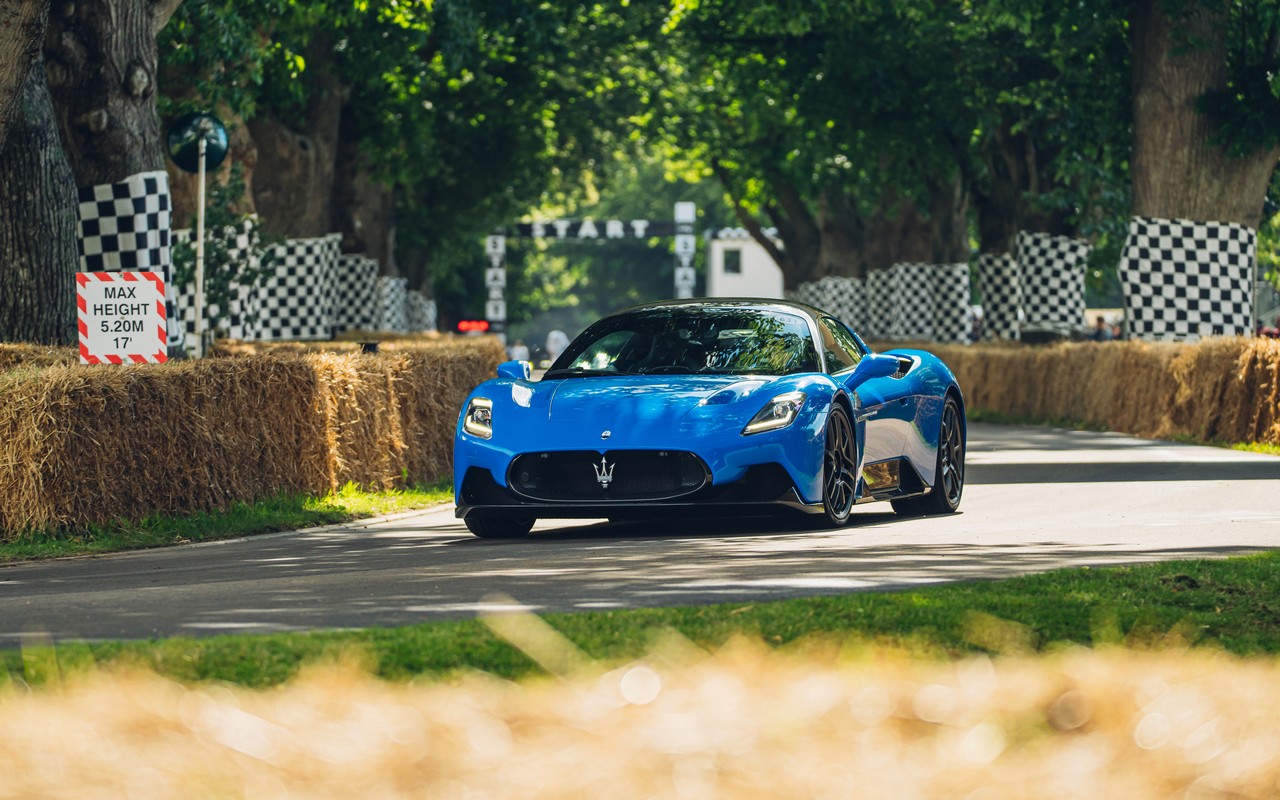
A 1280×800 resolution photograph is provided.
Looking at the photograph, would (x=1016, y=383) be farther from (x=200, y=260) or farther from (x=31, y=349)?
(x=31, y=349)

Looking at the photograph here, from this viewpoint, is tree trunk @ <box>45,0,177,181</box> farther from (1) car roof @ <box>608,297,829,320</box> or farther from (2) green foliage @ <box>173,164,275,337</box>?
(1) car roof @ <box>608,297,829,320</box>

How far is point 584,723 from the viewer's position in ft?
11.7

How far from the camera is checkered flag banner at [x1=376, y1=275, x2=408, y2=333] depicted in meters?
43.3

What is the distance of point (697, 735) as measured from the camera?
11.5ft

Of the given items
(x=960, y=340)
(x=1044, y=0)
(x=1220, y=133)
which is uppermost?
(x=1044, y=0)

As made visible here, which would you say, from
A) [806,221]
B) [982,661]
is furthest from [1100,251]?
[982,661]

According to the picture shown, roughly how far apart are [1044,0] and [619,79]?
73.0ft

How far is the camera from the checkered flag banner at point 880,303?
52.4 meters

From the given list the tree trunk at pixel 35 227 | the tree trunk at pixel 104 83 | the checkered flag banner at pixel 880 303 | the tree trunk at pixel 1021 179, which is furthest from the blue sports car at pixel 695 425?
the checkered flag banner at pixel 880 303

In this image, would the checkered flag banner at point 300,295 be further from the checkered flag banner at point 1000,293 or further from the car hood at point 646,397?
the car hood at point 646,397

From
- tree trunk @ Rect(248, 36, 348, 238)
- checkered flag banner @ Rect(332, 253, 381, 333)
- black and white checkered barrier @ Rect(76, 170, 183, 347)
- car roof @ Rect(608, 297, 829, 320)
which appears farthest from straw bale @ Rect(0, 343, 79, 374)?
checkered flag banner @ Rect(332, 253, 381, 333)

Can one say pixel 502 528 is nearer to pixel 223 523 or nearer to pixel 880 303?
pixel 223 523

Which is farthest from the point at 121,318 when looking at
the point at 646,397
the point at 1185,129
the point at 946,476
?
the point at 1185,129

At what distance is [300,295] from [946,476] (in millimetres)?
21899
